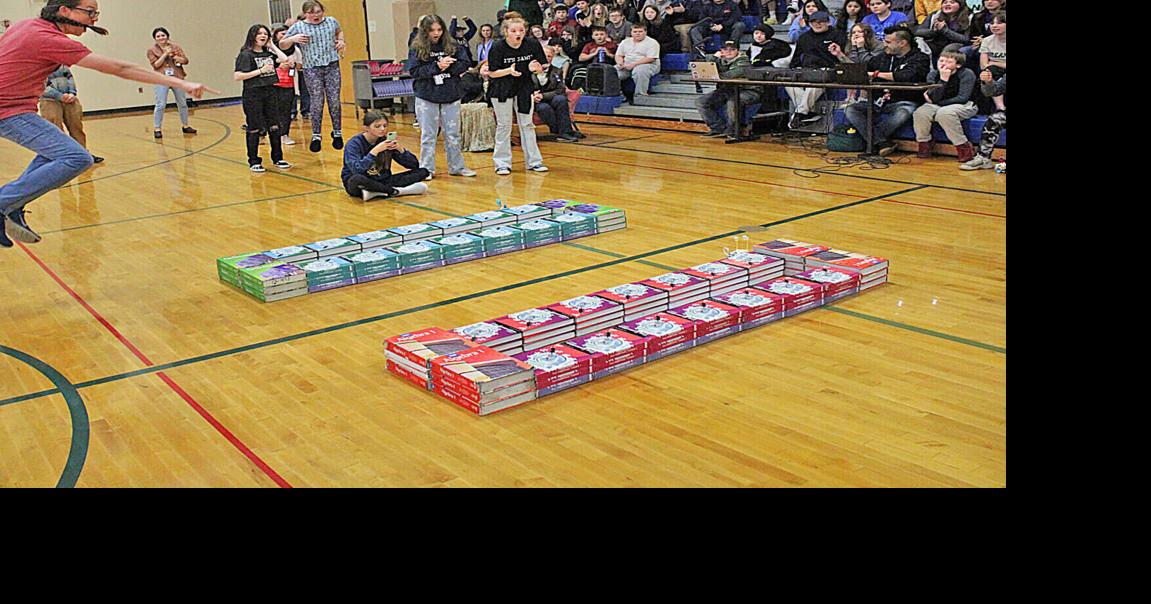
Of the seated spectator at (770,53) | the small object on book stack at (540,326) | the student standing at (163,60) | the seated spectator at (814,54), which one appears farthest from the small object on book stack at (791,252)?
the student standing at (163,60)

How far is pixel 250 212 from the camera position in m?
7.84

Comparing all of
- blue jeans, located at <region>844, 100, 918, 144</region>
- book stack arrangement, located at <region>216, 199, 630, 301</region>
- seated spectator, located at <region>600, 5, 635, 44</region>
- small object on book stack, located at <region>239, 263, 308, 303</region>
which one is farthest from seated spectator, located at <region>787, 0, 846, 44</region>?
small object on book stack, located at <region>239, 263, 308, 303</region>

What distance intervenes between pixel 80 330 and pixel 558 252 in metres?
2.62

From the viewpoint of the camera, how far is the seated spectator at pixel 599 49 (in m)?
13.6

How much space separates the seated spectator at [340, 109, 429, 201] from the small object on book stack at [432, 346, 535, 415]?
14.0 feet

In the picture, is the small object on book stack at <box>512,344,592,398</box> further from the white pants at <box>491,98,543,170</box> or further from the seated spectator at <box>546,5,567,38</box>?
the seated spectator at <box>546,5,567,38</box>

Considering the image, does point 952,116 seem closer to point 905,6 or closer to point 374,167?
point 905,6

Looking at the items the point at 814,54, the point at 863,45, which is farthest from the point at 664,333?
the point at 814,54

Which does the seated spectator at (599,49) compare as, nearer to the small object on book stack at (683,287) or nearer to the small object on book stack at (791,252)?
the small object on book stack at (791,252)

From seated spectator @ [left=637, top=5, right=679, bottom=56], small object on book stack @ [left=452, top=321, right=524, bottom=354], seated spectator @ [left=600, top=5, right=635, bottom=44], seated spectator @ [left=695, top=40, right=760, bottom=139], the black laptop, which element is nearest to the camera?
small object on book stack @ [left=452, top=321, right=524, bottom=354]

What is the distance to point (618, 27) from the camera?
46.0 ft

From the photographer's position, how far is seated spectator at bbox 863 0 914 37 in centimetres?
1082

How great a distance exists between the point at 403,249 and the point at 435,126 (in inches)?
129
